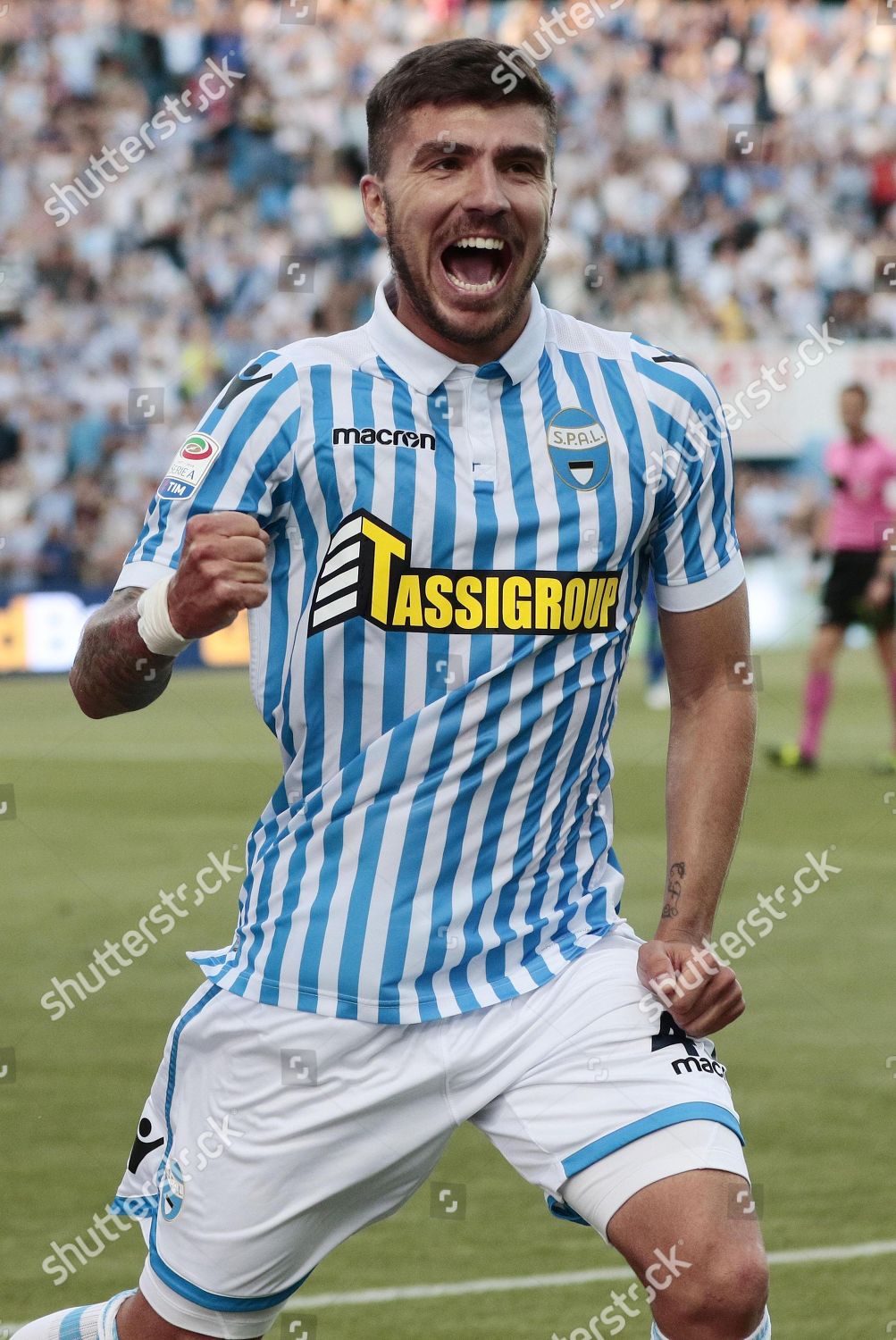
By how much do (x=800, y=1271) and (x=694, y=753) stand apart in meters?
2.08

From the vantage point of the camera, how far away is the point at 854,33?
26453mm

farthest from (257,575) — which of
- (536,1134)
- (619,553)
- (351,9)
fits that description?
(351,9)

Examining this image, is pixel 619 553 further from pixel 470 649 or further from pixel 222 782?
pixel 222 782

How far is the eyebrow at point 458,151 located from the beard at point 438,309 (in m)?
0.11

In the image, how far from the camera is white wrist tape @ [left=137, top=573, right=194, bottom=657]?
3002 millimetres

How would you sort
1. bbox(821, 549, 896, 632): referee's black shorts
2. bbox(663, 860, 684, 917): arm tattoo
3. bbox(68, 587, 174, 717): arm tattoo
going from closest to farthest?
1. bbox(68, 587, 174, 717): arm tattoo
2. bbox(663, 860, 684, 917): arm tattoo
3. bbox(821, 549, 896, 632): referee's black shorts

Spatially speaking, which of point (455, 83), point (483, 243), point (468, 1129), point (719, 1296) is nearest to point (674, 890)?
point (719, 1296)

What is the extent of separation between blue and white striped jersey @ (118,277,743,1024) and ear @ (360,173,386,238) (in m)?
0.20

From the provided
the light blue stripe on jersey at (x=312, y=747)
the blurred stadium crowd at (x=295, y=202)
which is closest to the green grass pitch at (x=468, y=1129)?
the light blue stripe on jersey at (x=312, y=747)

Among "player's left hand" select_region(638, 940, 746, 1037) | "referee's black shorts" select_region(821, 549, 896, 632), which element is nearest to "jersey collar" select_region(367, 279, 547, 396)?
"player's left hand" select_region(638, 940, 746, 1037)

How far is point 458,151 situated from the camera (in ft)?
10.5

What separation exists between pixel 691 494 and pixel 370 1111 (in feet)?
3.67

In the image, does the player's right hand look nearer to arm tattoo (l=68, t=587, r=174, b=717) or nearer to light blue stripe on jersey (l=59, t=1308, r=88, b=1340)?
arm tattoo (l=68, t=587, r=174, b=717)

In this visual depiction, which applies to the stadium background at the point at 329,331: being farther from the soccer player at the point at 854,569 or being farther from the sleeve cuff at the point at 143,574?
the sleeve cuff at the point at 143,574
